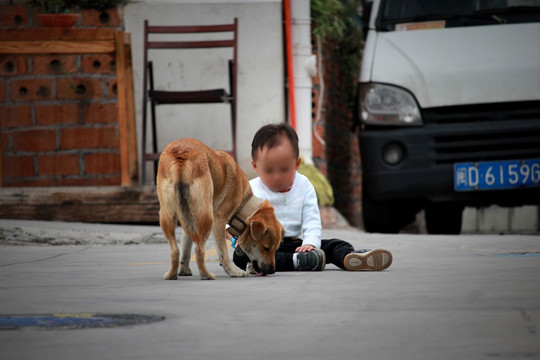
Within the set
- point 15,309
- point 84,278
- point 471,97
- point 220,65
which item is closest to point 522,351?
point 15,309

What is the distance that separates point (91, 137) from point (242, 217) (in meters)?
4.56

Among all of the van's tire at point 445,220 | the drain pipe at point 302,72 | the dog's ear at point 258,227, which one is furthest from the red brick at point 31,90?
the dog's ear at point 258,227

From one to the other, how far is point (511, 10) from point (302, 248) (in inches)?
128

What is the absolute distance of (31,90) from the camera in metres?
7.73

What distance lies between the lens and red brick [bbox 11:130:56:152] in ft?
25.4

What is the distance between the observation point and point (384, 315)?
2.16m

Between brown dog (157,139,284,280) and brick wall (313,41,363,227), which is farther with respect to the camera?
brick wall (313,41,363,227)

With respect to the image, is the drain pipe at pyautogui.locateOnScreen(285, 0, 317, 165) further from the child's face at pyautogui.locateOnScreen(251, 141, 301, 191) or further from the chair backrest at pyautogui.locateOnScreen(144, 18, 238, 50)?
the child's face at pyautogui.locateOnScreen(251, 141, 301, 191)

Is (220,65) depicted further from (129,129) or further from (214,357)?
(214,357)

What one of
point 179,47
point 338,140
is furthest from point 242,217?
point 338,140

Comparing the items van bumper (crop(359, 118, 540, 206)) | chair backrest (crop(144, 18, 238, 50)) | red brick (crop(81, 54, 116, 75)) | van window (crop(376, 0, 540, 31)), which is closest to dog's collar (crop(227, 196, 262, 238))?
van bumper (crop(359, 118, 540, 206))

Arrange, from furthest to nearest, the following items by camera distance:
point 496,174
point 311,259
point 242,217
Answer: point 496,174 < point 311,259 < point 242,217

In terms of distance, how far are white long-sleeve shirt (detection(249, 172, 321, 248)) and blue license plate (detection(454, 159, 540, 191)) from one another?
7.41 ft

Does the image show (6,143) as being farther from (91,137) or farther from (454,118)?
(454,118)
